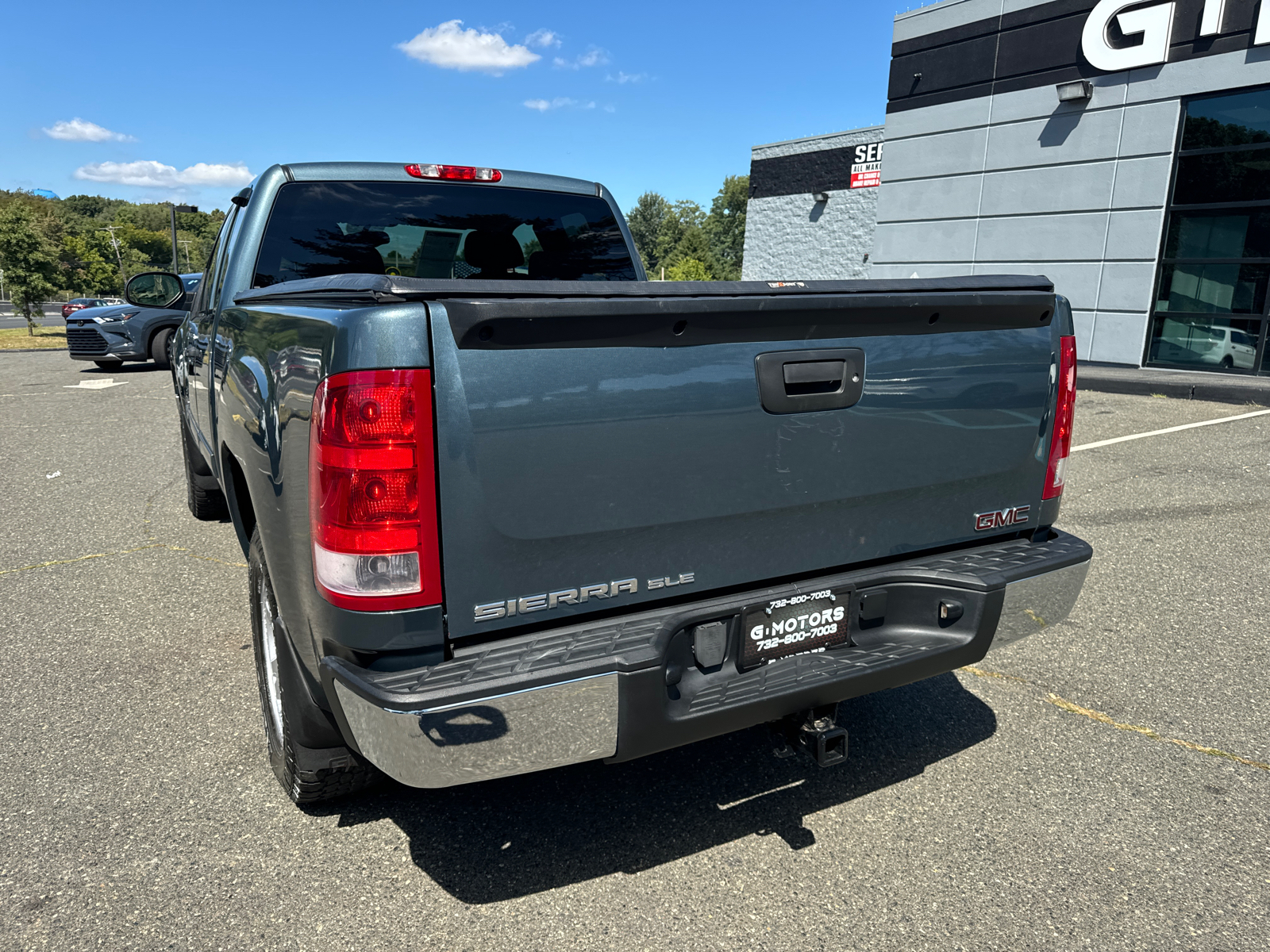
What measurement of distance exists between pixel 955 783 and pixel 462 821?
5.35 feet

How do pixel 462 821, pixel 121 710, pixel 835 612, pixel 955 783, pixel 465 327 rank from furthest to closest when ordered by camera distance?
pixel 121 710, pixel 955 783, pixel 462 821, pixel 835 612, pixel 465 327

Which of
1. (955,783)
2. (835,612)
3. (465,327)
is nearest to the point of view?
(465,327)

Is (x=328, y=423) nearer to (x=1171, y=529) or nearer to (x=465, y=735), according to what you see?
(x=465, y=735)

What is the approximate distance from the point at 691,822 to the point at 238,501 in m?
2.00

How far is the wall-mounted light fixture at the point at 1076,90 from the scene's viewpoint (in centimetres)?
1543

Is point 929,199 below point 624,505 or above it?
above

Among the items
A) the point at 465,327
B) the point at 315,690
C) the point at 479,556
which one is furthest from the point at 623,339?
the point at 315,690

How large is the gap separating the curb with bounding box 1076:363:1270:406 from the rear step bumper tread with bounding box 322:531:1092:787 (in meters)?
10.6

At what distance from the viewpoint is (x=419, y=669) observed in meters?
1.94

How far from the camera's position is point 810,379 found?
2215mm

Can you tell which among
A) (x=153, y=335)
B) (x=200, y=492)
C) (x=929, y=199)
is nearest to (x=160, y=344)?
(x=153, y=335)

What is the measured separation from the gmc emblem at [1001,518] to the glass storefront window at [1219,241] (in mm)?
14481

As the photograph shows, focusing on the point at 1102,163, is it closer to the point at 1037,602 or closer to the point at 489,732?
the point at 1037,602

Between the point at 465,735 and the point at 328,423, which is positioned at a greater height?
the point at 328,423
